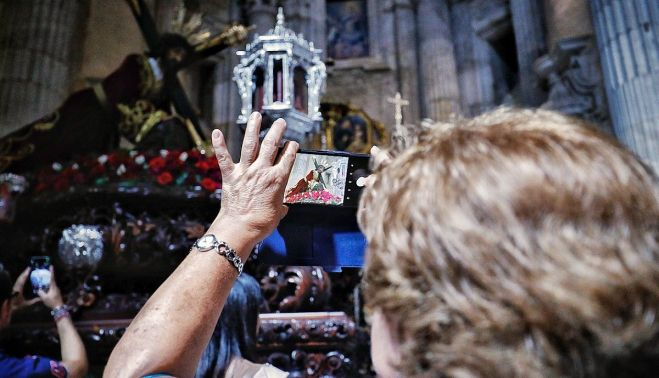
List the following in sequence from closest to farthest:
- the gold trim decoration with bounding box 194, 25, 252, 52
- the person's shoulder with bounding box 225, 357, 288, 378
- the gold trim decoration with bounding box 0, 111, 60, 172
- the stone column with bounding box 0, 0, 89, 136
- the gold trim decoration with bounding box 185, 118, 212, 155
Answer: the person's shoulder with bounding box 225, 357, 288, 378 → the gold trim decoration with bounding box 0, 111, 60, 172 → the gold trim decoration with bounding box 185, 118, 212, 155 → the gold trim decoration with bounding box 194, 25, 252, 52 → the stone column with bounding box 0, 0, 89, 136

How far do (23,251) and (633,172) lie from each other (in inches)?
109

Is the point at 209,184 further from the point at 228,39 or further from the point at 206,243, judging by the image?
the point at 228,39

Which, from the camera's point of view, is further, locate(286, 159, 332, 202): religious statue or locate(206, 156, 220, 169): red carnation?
locate(206, 156, 220, 169): red carnation

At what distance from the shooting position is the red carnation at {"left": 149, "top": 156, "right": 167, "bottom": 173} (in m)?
2.58

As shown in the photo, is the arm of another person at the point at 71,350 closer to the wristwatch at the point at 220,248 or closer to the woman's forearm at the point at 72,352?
the woman's forearm at the point at 72,352

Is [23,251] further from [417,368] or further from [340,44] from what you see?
[340,44]

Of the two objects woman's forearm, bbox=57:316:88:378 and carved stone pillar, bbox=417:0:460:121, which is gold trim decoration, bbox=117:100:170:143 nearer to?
woman's forearm, bbox=57:316:88:378

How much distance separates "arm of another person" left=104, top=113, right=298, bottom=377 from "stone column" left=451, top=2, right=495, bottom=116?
7.89 meters

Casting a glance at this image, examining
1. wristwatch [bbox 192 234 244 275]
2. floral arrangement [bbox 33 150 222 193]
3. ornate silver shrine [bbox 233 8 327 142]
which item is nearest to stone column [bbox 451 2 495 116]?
ornate silver shrine [bbox 233 8 327 142]

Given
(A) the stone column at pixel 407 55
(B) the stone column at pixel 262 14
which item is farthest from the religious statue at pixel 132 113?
(A) the stone column at pixel 407 55

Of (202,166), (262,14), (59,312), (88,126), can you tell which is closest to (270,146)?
(59,312)

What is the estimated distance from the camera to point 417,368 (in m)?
0.47

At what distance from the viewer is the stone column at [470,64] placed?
333 inches

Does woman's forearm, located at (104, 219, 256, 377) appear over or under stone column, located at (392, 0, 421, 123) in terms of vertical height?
under
